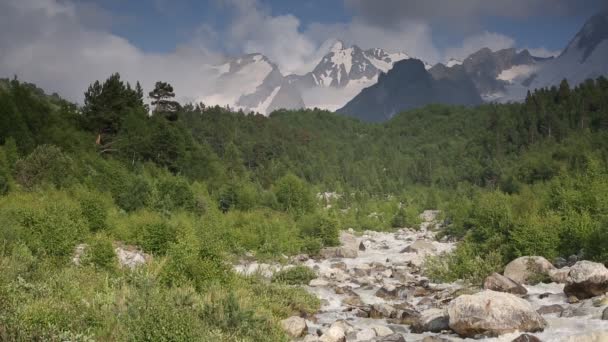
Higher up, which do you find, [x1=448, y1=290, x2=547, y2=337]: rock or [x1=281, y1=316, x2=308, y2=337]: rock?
[x1=448, y1=290, x2=547, y2=337]: rock

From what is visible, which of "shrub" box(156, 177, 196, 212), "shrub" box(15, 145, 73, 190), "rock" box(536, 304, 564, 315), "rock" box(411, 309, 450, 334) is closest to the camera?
"rock" box(411, 309, 450, 334)

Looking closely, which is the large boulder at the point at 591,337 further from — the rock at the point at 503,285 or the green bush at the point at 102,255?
the green bush at the point at 102,255

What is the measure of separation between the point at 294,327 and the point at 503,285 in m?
12.5

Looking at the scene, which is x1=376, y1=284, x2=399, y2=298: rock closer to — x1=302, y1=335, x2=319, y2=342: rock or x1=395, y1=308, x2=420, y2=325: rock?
x1=395, y1=308, x2=420, y2=325: rock

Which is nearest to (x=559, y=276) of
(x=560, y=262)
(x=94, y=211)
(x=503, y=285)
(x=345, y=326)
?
(x=503, y=285)

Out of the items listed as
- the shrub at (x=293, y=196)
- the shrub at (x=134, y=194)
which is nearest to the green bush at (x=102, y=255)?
the shrub at (x=134, y=194)

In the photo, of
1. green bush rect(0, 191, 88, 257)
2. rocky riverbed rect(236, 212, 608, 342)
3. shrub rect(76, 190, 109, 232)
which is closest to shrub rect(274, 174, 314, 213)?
shrub rect(76, 190, 109, 232)

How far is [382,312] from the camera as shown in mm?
Answer: 23938

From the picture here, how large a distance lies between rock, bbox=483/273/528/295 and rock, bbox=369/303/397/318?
5.61 m

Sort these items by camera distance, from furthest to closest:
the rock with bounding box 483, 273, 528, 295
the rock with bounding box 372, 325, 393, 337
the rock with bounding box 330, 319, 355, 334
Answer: the rock with bounding box 483, 273, 528, 295 → the rock with bounding box 330, 319, 355, 334 → the rock with bounding box 372, 325, 393, 337

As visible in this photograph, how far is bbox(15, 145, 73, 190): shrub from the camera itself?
48.4 m

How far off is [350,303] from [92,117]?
58822 millimetres

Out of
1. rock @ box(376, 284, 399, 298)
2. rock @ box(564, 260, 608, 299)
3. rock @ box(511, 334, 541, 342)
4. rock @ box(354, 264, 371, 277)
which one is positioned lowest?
rock @ box(354, 264, 371, 277)

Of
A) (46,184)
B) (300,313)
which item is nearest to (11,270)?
(300,313)
